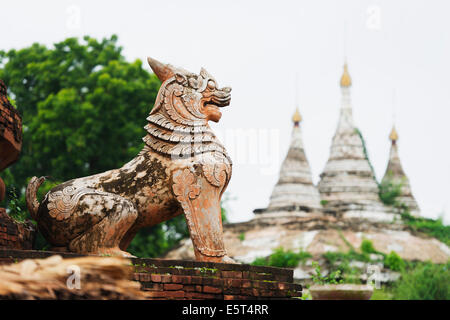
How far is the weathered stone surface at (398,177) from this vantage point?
151 ft

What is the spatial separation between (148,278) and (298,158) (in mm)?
38331

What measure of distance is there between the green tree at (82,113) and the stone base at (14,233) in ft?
40.7

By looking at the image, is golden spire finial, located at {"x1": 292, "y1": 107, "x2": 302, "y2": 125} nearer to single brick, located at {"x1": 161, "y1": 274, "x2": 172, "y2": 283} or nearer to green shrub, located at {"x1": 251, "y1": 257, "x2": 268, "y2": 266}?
green shrub, located at {"x1": 251, "y1": 257, "x2": 268, "y2": 266}

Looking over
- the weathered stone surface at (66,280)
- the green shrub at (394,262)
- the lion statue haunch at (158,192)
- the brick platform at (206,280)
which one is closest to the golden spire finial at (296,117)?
the green shrub at (394,262)

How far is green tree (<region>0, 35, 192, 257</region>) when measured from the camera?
22266 mm

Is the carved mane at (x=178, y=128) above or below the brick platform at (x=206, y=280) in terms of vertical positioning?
above

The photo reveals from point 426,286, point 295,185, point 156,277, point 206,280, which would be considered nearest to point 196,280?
point 206,280

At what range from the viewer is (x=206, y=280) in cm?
728

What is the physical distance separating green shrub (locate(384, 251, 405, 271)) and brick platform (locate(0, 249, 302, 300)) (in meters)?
24.6

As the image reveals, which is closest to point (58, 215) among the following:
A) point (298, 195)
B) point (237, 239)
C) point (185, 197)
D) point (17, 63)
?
point (185, 197)

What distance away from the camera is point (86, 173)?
22078mm

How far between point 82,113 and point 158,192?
50.2 feet

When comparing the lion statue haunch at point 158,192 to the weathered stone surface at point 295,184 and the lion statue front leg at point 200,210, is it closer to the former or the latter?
the lion statue front leg at point 200,210
